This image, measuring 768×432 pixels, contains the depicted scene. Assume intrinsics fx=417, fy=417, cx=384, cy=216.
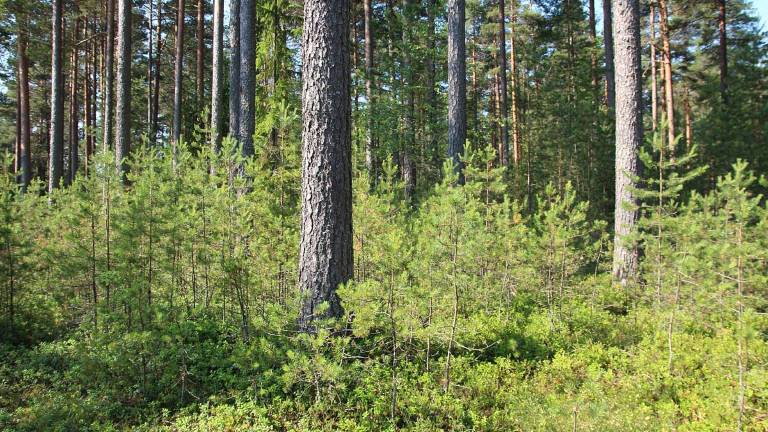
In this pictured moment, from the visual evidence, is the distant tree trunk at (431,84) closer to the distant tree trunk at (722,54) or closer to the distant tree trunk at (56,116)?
the distant tree trunk at (722,54)

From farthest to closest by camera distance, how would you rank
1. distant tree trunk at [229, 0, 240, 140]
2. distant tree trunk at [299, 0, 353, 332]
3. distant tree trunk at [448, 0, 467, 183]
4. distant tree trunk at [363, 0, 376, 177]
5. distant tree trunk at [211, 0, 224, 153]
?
distant tree trunk at [363, 0, 376, 177] < distant tree trunk at [211, 0, 224, 153] < distant tree trunk at [229, 0, 240, 140] < distant tree trunk at [448, 0, 467, 183] < distant tree trunk at [299, 0, 353, 332]

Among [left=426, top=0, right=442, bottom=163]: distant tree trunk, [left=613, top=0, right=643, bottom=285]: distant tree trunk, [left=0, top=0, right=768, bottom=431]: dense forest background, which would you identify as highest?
[left=426, top=0, right=442, bottom=163]: distant tree trunk

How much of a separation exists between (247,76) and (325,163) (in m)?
5.99

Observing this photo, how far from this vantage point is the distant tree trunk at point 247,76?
30.1ft

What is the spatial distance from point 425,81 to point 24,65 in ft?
54.9

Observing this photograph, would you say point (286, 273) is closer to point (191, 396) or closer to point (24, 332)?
point (191, 396)

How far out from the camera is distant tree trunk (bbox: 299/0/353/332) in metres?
4.35

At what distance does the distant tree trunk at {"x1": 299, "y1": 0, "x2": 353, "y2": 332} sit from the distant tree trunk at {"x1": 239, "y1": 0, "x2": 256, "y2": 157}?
5104mm

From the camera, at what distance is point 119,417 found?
12.2 feet

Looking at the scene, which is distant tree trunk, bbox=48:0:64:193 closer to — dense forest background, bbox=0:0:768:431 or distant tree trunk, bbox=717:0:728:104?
dense forest background, bbox=0:0:768:431

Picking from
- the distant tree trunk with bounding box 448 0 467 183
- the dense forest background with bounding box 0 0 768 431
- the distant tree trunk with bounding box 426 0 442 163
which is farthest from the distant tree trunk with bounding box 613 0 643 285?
the distant tree trunk with bounding box 426 0 442 163

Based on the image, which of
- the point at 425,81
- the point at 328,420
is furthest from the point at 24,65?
the point at 328,420

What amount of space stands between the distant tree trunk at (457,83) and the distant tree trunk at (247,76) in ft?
14.2

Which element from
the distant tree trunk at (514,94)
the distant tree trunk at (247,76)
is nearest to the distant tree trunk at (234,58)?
the distant tree trunk at (247,76)
